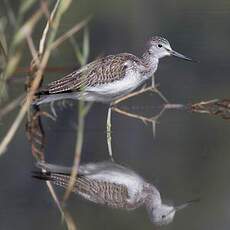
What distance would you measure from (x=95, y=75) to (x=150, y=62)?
64 centimetres

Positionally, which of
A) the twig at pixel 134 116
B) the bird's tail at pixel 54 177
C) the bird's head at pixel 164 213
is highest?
the bird's head at pixel 164 213

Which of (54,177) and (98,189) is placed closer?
(98,189)

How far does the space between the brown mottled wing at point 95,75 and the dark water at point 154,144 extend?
1.08ft

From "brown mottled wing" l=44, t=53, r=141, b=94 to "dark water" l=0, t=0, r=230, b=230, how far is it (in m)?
0.33

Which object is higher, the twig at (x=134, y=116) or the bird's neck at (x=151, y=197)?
the bird's neck at (x=151, y=197)

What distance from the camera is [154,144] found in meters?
7.19

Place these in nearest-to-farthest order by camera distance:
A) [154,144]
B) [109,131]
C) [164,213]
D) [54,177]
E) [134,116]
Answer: [164,213]
[54,177]
[154,144]
[109,131]
[134,116]

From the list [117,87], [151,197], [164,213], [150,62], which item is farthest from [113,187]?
[150,62]

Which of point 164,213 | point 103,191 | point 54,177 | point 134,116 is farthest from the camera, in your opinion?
point 134,116

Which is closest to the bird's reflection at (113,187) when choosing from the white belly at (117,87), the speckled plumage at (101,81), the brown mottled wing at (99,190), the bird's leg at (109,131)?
the brown mottled wing at (99,190)

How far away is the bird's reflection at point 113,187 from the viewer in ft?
19.1

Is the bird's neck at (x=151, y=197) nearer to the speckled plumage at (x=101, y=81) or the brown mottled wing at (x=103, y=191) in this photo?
the brown mottled wing at (x=103, y=191)

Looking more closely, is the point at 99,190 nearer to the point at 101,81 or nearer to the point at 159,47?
the point at 101,81

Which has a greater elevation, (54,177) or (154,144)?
(54,177)
